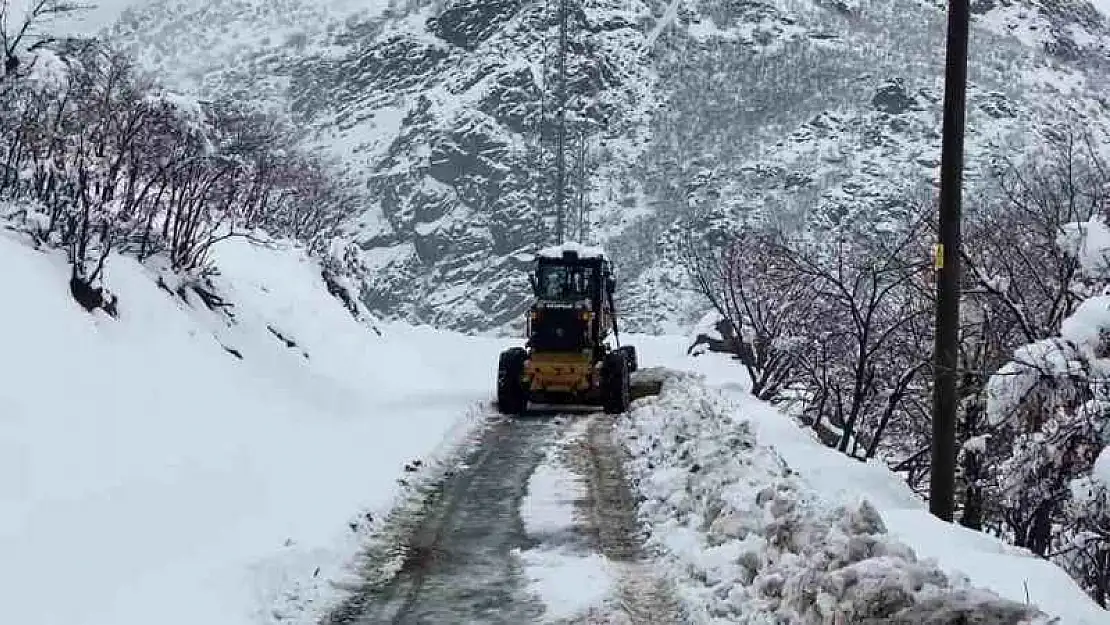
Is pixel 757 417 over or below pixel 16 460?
below

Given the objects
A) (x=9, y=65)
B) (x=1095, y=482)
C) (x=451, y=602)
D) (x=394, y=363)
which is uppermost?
(x=9, y=65)

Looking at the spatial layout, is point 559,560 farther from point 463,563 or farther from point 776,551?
point 776,551

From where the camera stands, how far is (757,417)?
16906 millimetres

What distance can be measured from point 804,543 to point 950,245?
11.8ft

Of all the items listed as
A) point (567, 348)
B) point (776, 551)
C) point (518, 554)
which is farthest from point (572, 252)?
point (776, 551)

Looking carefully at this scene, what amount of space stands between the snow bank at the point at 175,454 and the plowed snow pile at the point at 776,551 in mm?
2966

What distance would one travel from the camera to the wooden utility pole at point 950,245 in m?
9.79

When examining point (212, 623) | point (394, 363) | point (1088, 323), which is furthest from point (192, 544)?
point (394, 363)

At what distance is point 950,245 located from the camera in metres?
9.84

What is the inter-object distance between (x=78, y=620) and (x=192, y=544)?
1937 millimetres

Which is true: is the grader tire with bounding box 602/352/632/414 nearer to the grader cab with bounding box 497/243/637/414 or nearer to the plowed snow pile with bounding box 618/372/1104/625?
the grader cab with bounding box 497/243/637/414

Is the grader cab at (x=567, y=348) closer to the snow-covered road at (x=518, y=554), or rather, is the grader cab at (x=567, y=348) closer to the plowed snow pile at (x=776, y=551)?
the snow-covered road at (x=518, y=554)

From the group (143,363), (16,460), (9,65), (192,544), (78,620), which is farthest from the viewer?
(9,65)

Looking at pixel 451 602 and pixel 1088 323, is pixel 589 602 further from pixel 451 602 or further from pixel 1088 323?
pixel 1088 323
